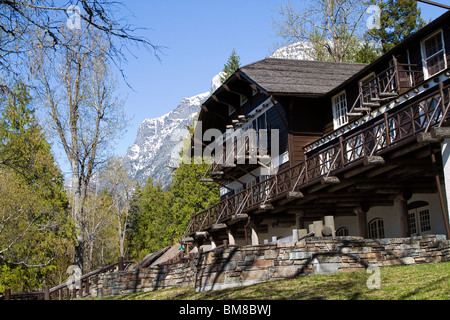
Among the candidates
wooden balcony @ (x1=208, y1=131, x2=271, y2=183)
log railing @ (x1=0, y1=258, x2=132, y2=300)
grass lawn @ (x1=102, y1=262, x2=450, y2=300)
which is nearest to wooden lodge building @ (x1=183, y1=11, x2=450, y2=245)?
wooden balcony @ (x1=208, y1=131, x2=271, y2=183)

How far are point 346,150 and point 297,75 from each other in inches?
372

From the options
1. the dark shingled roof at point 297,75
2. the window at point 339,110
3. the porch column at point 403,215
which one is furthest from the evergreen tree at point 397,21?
the porch column at point 403,215

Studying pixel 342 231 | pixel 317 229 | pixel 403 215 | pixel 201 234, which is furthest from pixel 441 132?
pixel 201 234

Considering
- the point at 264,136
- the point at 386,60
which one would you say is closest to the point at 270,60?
the point at 264,136

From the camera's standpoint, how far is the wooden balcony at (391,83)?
19.3m

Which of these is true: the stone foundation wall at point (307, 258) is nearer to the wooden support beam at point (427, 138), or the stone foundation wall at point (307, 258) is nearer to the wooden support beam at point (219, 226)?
the wooden support beam at point (427, 138)

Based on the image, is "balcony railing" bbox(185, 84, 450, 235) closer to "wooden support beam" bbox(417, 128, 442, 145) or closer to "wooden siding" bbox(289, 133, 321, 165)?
"wooden support beam" bbox(417, 128, 442, 145)

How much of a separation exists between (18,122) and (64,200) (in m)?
6.79

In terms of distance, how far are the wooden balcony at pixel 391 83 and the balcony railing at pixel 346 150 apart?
61cm

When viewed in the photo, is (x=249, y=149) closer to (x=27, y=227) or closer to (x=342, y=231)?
(x=342, y=231)

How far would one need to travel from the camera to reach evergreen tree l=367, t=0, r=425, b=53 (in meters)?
42.4

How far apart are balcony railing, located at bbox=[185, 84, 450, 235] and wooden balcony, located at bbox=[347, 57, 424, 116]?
1.99 feet
